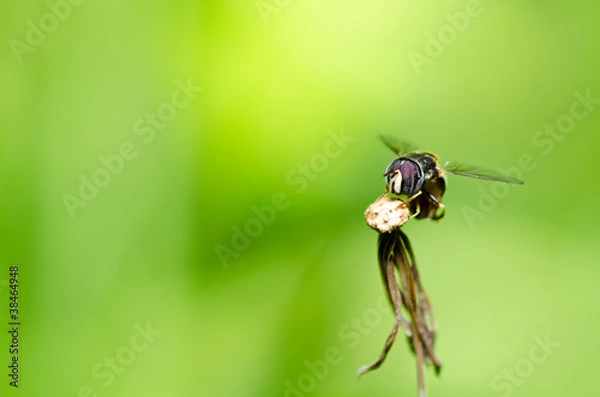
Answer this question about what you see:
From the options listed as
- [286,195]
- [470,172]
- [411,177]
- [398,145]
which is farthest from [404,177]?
[286,195]

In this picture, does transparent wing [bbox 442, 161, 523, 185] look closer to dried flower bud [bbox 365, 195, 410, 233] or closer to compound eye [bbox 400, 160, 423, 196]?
compound eye [bbox 400, 160, 423, 196]

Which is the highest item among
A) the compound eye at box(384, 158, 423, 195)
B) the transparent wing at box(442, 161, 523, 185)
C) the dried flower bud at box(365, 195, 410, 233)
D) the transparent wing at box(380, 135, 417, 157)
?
the transparent wing at box(380, 135, 417, 157)

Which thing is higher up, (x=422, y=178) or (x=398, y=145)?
(x=398, y=145)

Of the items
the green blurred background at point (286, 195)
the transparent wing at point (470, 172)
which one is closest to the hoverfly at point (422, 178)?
the transparent wing at point (470, 172)

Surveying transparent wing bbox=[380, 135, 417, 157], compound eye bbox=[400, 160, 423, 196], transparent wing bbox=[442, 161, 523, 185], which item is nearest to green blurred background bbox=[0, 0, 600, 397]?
transparent wing bbox=[380, 135, 417, 157]

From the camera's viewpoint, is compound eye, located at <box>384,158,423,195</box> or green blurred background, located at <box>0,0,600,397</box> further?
green blurred background, located at <box>0,0,600,397</box>

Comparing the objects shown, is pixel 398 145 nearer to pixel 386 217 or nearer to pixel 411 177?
pixel 411 177

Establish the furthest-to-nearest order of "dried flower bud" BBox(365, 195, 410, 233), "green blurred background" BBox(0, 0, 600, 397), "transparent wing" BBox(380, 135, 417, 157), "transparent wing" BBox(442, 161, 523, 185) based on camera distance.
Result: "green blurred background" BBox(0, 0, 600, 397), "transparent wing" BBox(380, 135, 417, 157), "transparent wing" BBox(442, 161, 523, 185), "dried flower bud" BBox(365, 195, 410, 233)
